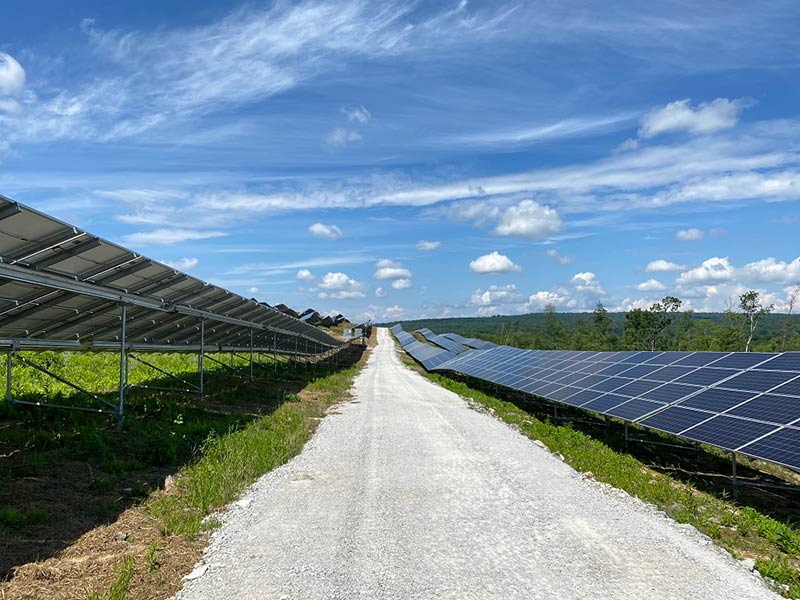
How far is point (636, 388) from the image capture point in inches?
630

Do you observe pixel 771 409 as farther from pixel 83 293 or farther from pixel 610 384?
pixel 83 293

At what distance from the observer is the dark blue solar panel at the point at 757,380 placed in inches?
475

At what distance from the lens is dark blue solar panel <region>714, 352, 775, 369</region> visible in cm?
1404

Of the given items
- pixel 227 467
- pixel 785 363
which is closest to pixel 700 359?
pixel 785 363

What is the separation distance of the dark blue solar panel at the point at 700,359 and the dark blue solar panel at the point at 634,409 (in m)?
2.92

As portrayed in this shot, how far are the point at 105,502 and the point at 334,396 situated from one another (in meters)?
17.4

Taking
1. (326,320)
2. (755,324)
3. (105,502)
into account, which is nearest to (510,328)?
(326,320)

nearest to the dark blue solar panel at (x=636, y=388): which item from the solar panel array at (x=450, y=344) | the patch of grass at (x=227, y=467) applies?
the patch of grass at (x=227, y=467)

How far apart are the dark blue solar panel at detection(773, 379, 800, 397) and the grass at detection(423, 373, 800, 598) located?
291cm

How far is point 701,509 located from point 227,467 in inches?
355

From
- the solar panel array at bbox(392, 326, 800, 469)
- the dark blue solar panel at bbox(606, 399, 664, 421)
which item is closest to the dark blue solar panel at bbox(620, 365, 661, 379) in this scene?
the solar panel array at bbox(392, 326, 800, 469)

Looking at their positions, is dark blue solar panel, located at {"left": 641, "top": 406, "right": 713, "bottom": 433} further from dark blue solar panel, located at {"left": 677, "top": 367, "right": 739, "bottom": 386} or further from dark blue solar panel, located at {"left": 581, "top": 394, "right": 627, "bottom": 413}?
dark blue solar panel, located at {"left": 581, "top": 394, "right": 627, "bottom": 413}

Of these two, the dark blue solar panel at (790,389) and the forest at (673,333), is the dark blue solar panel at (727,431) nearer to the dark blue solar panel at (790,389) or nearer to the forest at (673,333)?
the dark blue solar panel at (790,389)

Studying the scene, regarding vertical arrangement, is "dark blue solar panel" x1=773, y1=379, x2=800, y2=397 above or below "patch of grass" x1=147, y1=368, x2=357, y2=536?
above
